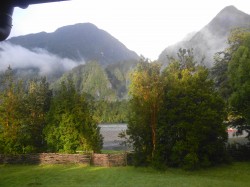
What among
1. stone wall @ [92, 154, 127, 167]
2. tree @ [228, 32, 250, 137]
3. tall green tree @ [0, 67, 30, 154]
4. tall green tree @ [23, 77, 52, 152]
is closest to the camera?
tree @ [228, 32, 250, 137]

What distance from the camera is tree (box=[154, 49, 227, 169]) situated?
26.0 meters

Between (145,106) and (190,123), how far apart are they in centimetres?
416

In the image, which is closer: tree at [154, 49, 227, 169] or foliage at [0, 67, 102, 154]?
tree at [154, 49, 227, 169]

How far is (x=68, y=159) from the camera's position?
3006 cm

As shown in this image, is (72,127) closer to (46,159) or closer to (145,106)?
(46,159)

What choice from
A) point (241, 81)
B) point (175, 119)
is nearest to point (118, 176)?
point (175, 119)

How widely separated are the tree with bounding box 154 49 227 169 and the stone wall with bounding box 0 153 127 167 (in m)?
4.49

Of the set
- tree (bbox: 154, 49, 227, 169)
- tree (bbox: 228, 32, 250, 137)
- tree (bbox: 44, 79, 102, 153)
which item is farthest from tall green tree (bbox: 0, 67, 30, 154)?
tree (bbox: 228, 32, 250, 137)

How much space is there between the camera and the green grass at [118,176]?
20594 mm

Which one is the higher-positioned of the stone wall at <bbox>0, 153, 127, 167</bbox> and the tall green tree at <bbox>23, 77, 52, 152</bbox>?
the tall green tree at <bbox>23, 77, 52, 152</bbox>

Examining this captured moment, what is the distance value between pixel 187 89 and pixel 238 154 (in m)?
9.60

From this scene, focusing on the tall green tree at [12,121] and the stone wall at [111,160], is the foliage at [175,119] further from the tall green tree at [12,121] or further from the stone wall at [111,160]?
the tall green tree at [12,121]

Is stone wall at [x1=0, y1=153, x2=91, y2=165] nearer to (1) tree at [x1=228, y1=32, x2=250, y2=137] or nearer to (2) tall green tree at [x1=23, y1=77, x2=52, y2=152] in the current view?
(2) tall green tree at [x1=23, y1=77, x2=52, y2=152]

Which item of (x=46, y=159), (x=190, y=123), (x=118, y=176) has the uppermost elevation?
(x=190, y=123)
